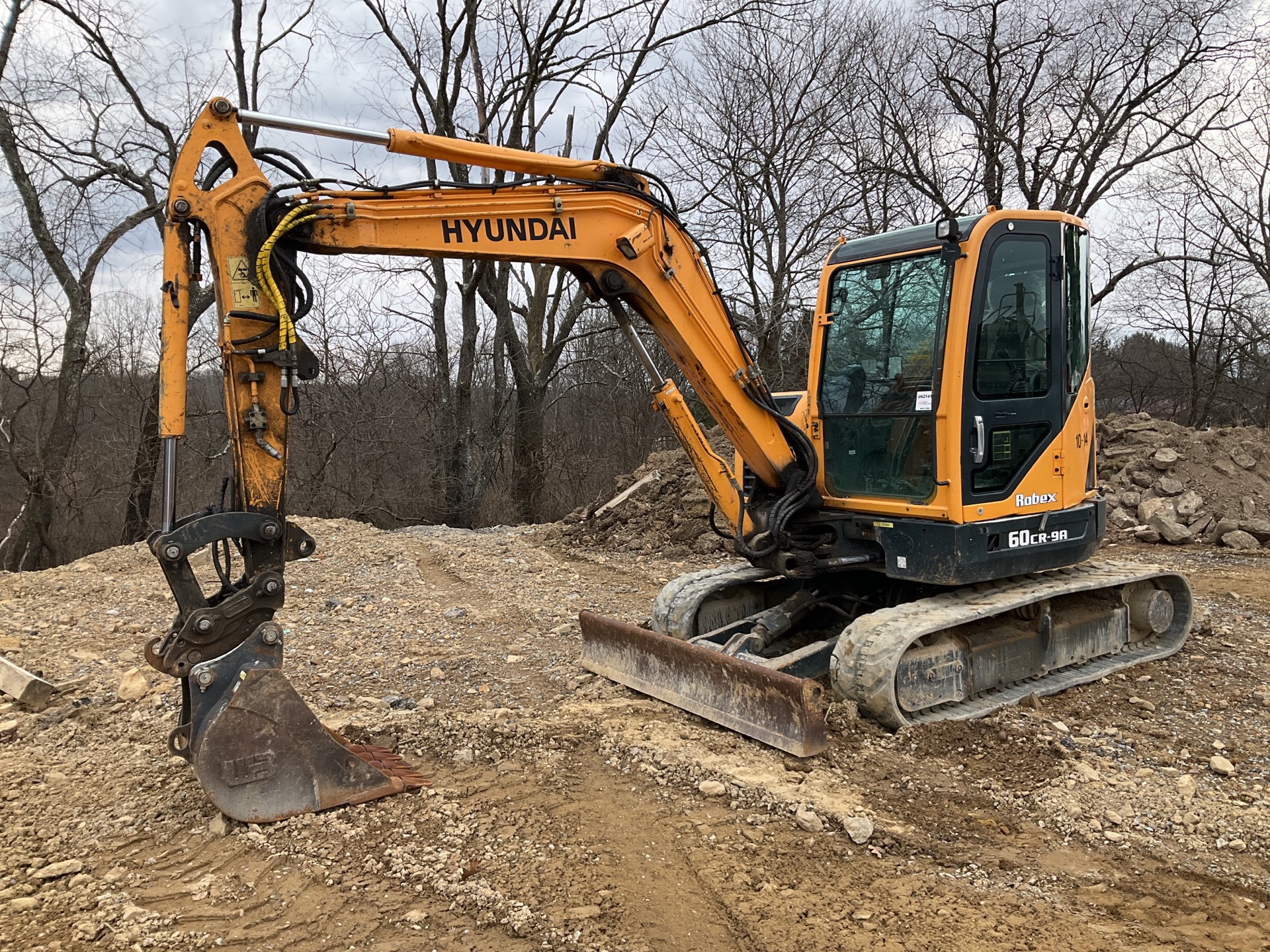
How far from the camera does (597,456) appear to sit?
20.4 m

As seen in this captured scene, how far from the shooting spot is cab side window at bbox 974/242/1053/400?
4891mm

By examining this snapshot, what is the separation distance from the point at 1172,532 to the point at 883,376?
7.42 meters

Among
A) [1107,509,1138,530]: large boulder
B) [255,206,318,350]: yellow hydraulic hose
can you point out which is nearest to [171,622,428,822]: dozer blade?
[255,206,318,350]: yellow hydraulic hose

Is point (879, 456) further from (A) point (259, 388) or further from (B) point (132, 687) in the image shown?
(B) point (132, 687)

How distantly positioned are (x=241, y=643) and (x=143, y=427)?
12468 mm

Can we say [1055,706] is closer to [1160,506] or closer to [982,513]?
[982,513]

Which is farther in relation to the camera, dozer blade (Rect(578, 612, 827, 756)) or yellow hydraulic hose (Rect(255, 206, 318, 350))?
dozer blade (Rect(578, 612, 827, 756))

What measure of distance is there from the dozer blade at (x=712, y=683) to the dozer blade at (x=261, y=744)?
1772mm

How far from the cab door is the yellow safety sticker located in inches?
140

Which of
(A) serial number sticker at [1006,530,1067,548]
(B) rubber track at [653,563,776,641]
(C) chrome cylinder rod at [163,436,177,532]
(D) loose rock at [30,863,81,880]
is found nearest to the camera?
(D) loose rock at [30,863,81,880]

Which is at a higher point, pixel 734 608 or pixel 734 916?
pixel 734 608

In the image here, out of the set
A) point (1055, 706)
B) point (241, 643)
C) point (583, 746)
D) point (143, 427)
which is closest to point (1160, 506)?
point (1055, 706)

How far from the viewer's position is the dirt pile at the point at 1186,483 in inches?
417

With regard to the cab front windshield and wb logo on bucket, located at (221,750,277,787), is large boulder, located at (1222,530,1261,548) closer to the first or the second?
the cab front windshield
